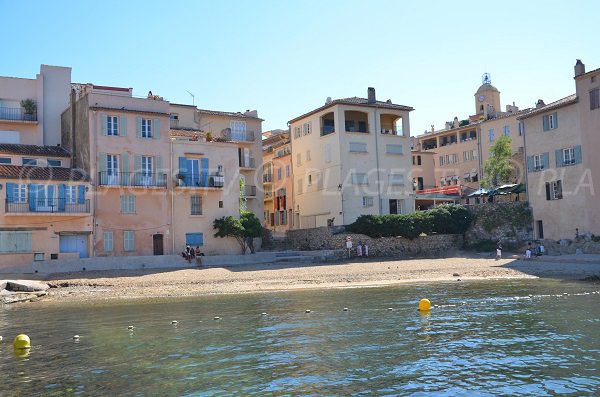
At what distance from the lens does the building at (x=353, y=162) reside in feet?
195

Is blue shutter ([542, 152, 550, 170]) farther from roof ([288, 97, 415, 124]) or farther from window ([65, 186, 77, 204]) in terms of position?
window ([65, 186, 77, 204])

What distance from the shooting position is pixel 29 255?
41438mm

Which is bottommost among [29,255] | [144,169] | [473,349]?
[473,349]

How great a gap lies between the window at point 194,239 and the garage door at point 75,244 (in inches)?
325

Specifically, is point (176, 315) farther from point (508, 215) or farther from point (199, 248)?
point (508, 215)

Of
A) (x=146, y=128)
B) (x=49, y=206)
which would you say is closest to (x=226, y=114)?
(x=146, y=128)

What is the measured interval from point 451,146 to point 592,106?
4138cm

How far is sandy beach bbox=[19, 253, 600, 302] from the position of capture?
3525 cm

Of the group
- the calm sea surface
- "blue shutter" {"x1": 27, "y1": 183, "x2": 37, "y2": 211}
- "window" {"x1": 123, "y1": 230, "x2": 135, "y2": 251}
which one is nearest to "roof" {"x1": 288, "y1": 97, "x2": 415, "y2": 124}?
"window" {"x1": 123, "y1": 230, "x2": 135, "y2": 251}

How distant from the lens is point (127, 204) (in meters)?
46.7

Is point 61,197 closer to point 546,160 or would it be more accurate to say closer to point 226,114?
point 226,114

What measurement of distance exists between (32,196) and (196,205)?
42.8 feet

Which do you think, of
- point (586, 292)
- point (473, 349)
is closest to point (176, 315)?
point (473, 349)

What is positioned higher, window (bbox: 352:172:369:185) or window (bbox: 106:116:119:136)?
window (bbox: 106:116:119:136)
